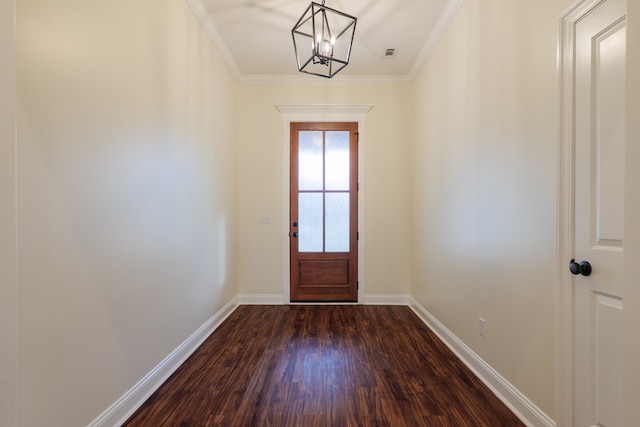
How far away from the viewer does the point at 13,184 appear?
2.37 feet

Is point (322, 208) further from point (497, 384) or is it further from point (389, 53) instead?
point (497, 384)

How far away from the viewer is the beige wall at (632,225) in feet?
2.58

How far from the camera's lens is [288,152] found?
378cm

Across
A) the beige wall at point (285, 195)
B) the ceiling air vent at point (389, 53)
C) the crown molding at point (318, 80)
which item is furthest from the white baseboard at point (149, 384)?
the ceiling air vent at point (389, 53)

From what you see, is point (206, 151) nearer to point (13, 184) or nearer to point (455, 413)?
point (13, 184)

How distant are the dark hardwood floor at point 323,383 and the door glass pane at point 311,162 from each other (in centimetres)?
177

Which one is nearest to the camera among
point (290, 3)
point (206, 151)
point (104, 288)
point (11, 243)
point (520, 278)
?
point (11, 243)

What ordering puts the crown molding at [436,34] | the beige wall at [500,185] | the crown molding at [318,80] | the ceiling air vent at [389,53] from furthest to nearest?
the crown molding at [318,80] → the ceiling air vent at [389,53] → the crown molding at [436,34] → the beige wall at [500,185]

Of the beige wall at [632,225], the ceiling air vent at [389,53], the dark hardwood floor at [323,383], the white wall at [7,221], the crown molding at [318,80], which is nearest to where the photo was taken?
the white wall at [7,221]

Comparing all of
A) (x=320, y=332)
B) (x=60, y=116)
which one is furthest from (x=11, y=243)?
(x=320, y=332)

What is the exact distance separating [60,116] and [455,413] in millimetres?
2522

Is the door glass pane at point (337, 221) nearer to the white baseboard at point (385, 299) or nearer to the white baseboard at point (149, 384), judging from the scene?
the white baseboard at point (385, 299)

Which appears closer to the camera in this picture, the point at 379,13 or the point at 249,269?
the point at 379,13

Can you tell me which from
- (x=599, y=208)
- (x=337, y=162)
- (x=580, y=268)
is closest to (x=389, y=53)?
(x=337, y=162)
